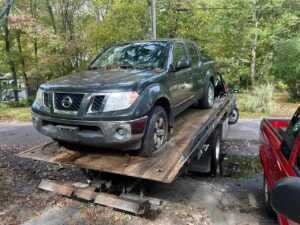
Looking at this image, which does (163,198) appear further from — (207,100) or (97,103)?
(207,100)

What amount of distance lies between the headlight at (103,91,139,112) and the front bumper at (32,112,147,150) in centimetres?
18

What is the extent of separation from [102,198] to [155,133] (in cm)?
105

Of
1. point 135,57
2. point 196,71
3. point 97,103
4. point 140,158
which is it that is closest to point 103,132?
point 97,103

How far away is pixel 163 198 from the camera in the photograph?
15.2ft

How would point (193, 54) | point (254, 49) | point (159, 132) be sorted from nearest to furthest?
1. point (159, 132)
2. point (193, 54)
3. point (254, 49)

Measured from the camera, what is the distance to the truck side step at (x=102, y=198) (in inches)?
145

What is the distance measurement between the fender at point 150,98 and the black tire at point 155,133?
0.13m

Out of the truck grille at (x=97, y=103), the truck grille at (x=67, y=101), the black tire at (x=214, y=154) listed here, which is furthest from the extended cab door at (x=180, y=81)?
the truck grille at (x=67, y=101)

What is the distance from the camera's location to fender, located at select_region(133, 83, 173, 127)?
3781 millimetres

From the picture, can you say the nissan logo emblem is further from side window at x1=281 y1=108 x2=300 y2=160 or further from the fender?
side window at x1=281 y1=108 x2=300 y2=160

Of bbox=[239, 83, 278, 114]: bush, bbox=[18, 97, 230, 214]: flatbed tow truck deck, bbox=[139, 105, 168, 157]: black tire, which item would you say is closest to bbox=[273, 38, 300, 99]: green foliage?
bbox=[239, 83, 278, 114]: bush

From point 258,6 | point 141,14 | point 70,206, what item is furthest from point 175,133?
point 258,6

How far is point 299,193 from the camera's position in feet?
4.18

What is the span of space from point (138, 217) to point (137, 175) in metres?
0.72
